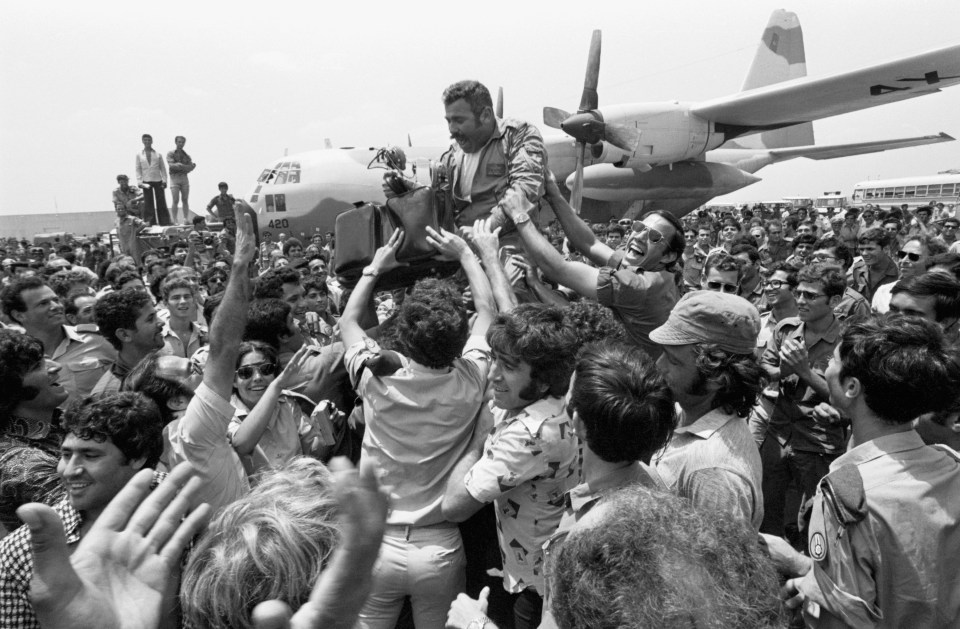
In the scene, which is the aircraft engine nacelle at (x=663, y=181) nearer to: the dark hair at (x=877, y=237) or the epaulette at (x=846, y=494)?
the dark hair at (x=877, y=237)

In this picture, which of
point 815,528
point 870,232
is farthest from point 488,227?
point 870,232

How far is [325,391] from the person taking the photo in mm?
3010

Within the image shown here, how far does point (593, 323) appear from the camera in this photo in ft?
A: 8.82

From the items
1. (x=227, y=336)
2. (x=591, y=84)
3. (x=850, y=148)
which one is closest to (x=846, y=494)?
(x=227, y=336)

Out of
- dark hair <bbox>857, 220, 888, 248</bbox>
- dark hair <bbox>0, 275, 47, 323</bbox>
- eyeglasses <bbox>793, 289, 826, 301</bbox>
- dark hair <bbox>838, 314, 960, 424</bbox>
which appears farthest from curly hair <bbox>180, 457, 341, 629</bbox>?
dark hair <bbox>857, 220, 888, 248</bbox>

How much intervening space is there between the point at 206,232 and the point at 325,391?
12185 millimetres

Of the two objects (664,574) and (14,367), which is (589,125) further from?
(664,574)

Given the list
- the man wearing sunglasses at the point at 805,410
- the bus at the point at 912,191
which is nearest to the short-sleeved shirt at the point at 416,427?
the man wearing sunglasses at the point at 805,410

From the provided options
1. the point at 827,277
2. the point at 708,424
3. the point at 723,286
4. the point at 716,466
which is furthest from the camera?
the point at 723,286

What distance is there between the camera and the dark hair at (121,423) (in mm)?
2041

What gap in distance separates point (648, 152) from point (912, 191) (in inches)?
1452

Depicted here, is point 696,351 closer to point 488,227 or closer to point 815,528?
point 815,528

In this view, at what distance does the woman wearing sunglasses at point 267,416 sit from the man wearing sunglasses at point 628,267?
123cm

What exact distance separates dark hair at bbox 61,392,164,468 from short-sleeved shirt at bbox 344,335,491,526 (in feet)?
2.39
